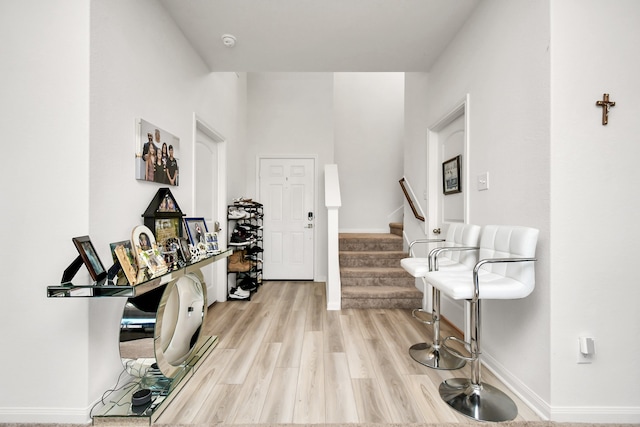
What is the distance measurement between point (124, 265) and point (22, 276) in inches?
23.8

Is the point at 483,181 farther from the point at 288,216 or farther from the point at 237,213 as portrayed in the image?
the point at 288,216

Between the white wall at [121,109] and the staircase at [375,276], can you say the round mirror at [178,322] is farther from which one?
the staircase at [375,276]

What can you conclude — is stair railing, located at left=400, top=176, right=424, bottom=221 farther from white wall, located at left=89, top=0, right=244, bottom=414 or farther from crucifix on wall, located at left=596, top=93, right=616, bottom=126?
white wall, located at left=89, top=0, right=244, bottom=414

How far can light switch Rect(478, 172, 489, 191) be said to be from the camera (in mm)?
2004

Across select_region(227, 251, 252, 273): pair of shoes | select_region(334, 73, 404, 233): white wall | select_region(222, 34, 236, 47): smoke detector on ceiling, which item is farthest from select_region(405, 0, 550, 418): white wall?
select_region(334, 73, 404, 233): white wall

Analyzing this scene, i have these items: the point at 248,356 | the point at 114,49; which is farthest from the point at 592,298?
the point at 114,49

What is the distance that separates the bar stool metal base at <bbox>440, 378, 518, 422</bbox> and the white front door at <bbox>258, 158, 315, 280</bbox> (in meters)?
3.01

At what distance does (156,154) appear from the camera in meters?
1.99

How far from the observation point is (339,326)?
9.00 ft

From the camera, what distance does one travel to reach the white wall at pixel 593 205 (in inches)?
57.4

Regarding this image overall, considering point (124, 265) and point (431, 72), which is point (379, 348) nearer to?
point (124, 265)

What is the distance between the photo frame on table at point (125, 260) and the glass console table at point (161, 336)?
0.06 metres

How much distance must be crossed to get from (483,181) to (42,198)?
267 cm

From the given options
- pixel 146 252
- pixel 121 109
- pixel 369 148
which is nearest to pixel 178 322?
pixel 146 252
